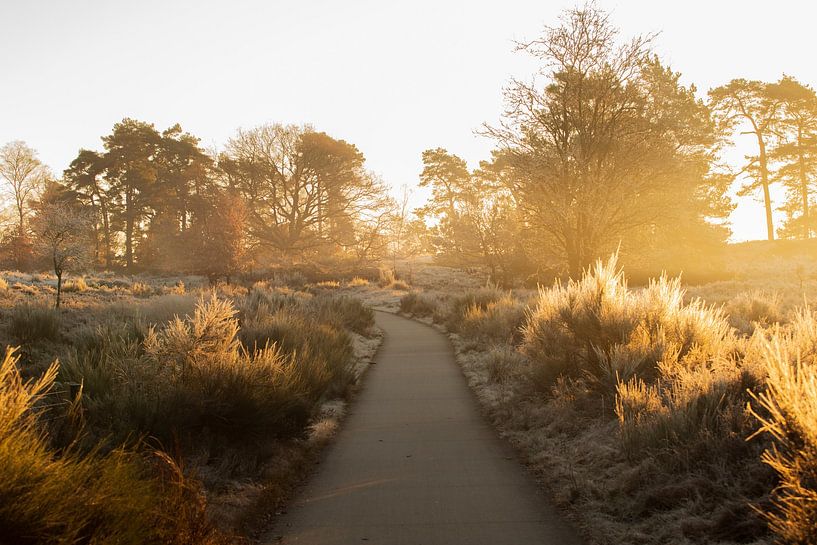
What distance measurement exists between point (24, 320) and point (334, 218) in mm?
33350

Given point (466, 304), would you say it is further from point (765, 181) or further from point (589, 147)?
point (765, 181)

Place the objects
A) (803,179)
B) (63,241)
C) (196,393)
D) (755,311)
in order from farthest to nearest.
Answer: (803,179), (63,241), (755,311), (196,393)

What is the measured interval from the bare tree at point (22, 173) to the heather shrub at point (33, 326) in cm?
4600

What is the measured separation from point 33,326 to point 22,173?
50226mm

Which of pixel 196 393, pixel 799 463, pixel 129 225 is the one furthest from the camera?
pixel 129 225

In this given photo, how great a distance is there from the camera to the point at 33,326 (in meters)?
13.3

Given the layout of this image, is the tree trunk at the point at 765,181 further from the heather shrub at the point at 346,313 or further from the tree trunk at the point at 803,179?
the heather shrub at the point at 346,313

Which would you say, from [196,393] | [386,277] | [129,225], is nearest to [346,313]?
[196,393]

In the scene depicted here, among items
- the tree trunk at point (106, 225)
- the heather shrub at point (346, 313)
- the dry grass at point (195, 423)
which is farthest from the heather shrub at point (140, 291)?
the tree trunk at point (106, 225)

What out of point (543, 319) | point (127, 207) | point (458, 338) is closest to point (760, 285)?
point (458, 338)

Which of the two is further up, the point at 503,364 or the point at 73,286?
the point at 73,286

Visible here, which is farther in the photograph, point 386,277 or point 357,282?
point 386,277

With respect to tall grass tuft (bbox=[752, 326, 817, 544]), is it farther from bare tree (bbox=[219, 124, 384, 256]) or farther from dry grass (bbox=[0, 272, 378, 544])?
bare tree (bbox=[219, 124, 384, 256])

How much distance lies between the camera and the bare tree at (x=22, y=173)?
52656 mm
